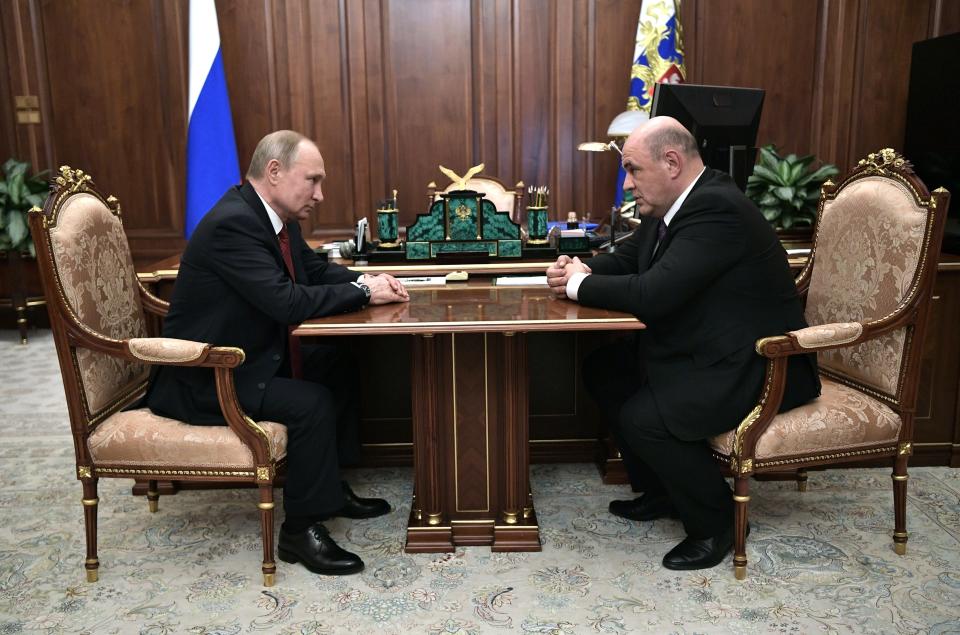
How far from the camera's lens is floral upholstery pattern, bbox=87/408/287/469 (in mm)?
2461

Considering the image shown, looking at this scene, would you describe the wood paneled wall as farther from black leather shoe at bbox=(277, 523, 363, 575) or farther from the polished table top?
black leather shoe at bbox=(277, 523, 363, 575)

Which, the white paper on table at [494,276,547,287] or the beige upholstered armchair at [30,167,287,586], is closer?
the beige upholstered armchair at [30,167,287,586]

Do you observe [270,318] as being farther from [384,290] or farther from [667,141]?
[667,141]

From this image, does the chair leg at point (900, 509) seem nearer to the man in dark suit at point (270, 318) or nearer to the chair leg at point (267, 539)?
the man in dark suit at point (270, 318)

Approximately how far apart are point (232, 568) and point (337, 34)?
13.0ft

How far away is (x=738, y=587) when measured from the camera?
2.48 m

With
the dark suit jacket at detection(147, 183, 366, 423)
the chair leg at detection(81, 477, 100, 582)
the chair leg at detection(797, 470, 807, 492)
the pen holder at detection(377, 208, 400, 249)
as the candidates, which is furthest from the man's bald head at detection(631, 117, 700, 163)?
the chair leg at detection(81, 477, 100, 582)

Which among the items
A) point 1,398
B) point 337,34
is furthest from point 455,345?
point 337,34

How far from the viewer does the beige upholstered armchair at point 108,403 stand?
7.91 feet

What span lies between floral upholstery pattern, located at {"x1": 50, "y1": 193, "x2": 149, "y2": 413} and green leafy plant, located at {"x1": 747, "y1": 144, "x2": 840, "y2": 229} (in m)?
2.53

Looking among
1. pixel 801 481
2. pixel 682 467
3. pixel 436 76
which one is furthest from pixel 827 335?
pixel 436 76

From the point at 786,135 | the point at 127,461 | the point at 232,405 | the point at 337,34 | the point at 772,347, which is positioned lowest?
the point at 127,461

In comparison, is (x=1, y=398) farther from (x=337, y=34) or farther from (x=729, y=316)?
(x=729, y=316)

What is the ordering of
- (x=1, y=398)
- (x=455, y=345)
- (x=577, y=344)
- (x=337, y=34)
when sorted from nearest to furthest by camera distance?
(x=455, y=345) → (x=577, y=344) → (x=1, y=398) → (x=337, y=34)
